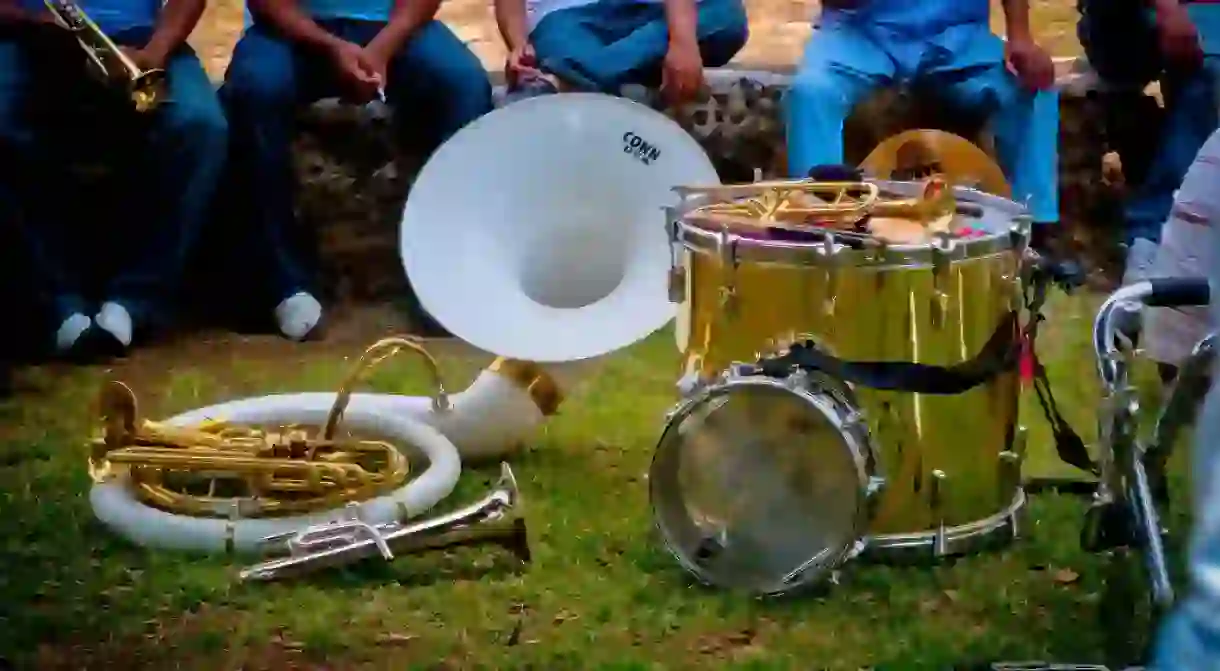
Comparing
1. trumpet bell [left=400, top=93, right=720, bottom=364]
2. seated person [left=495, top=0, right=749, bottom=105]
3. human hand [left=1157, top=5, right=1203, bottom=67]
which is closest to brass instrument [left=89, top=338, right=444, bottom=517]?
trumpet bell [left=400, top=93, right=720, bottom=364]

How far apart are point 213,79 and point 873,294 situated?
141cm

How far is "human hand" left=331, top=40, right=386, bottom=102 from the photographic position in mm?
2545

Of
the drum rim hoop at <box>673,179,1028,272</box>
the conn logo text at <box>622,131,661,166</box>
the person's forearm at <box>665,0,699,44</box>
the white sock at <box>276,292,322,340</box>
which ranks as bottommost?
the white sock at <box>276,292,322,340</box>

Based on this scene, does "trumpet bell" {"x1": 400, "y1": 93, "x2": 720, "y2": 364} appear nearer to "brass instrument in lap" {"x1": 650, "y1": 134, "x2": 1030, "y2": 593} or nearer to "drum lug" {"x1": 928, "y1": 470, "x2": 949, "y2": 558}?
"brass instrument in lap" {"x1": 650, "y1": 134, "x2": 1030, "y2": 593}

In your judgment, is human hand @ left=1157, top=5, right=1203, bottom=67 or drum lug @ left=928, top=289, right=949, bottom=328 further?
human hand @ left=1157, top=5, right=1203, bottom=67

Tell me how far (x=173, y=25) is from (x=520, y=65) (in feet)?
1.98

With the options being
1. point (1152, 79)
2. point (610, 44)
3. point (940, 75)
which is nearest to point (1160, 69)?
point (1152, 79)

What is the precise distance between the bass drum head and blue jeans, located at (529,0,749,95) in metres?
0.99

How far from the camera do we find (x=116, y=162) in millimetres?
2531

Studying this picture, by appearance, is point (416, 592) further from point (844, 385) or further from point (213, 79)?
point (213, 79)

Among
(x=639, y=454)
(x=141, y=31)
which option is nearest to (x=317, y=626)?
(x=639, y=454)

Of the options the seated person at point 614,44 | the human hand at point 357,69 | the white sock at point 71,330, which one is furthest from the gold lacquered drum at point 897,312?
the white sock at point 71,330

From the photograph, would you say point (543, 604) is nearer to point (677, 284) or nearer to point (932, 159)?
point (677, 284)

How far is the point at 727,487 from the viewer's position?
1722 millimetres
